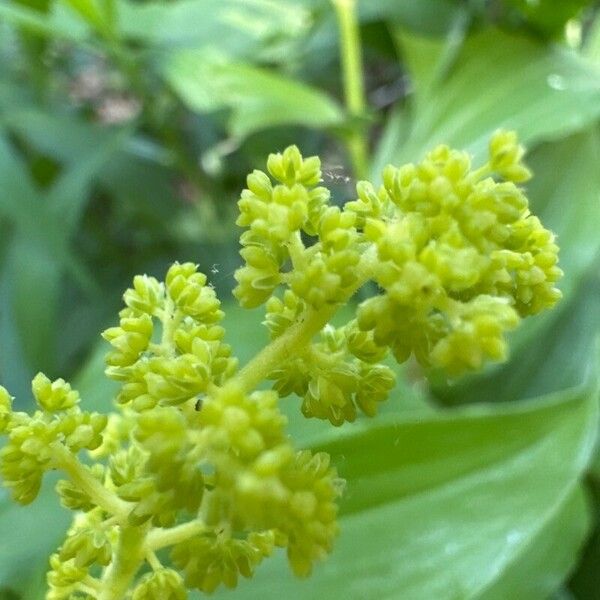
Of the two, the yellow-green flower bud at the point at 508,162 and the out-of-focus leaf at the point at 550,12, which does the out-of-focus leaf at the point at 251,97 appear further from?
the yellow-green flower bud at the point at 508,162

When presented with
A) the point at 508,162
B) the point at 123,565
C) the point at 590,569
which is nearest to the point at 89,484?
the point at 123,565

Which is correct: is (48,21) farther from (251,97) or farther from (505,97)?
(505,97)

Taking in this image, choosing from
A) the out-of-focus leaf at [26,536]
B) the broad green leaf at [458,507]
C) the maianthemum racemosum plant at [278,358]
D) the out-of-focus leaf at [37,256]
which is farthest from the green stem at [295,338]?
the out-of-focus leaf at [37,256]

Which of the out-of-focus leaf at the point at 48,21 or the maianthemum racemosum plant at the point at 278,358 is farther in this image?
the out-of-focus leaf at the point at 48,21

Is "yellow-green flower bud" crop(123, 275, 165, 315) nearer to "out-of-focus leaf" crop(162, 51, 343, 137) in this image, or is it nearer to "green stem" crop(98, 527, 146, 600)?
"green stem" crop(98, 527, 146, 600)

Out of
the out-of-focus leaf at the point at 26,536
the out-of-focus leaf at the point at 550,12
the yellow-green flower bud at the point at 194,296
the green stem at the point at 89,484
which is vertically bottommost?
the out-of-focus leaf at the point at 26,536

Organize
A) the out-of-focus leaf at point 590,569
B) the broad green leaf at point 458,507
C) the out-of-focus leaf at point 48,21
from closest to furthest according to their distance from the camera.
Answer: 1. the broad green leaf at point 458,507
2. the out-of-focus leaf at point 590,569
3. the out-of-focus leaf at point 48,21

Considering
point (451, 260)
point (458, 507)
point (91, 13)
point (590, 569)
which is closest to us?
point (451, 260)

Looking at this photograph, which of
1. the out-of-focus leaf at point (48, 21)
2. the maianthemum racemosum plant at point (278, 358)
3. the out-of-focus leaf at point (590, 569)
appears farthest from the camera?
the out-of-focus leaf at point (48, 21)

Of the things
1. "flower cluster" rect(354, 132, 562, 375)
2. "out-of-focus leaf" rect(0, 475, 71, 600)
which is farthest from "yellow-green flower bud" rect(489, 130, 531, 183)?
"out-of-focus leaf" rect(0, 475, 71, 600)
